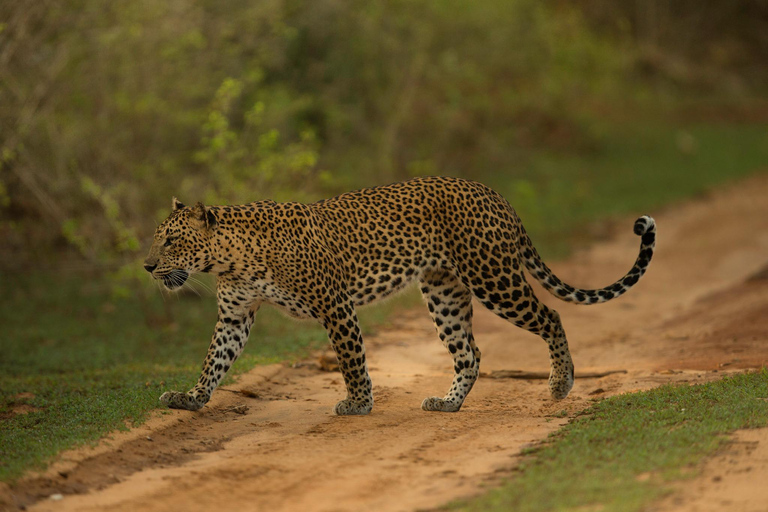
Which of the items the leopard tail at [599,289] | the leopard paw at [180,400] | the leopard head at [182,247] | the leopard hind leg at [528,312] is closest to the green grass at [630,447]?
the leopard hind leg at [528,312]

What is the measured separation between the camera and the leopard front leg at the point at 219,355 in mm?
7469

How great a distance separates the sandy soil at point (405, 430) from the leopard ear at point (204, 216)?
1.51 metres

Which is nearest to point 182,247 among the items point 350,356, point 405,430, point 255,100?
point 350,356

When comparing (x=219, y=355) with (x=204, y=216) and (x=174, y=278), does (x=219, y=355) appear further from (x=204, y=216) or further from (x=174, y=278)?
(x=204, y=216)

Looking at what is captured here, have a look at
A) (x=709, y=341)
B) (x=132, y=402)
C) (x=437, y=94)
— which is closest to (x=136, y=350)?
(x=132, y=402)

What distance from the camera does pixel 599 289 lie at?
795 cm

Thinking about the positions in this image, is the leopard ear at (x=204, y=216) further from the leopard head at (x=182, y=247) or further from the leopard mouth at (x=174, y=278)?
the leopard mouth at (x=174, y=278)

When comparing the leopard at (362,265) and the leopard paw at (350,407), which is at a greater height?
the leopard at (362,265)

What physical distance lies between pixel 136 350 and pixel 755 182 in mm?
17643

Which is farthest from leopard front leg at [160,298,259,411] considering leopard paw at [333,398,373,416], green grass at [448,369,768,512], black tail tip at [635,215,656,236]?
black tail tip at [635,215,656,236]

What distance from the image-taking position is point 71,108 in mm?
14227

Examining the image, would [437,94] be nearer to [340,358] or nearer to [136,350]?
[136,350]

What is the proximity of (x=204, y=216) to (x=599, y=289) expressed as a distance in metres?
3.33

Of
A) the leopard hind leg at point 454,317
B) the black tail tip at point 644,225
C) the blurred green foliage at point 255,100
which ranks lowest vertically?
the leopard hind leg at point 454,317
